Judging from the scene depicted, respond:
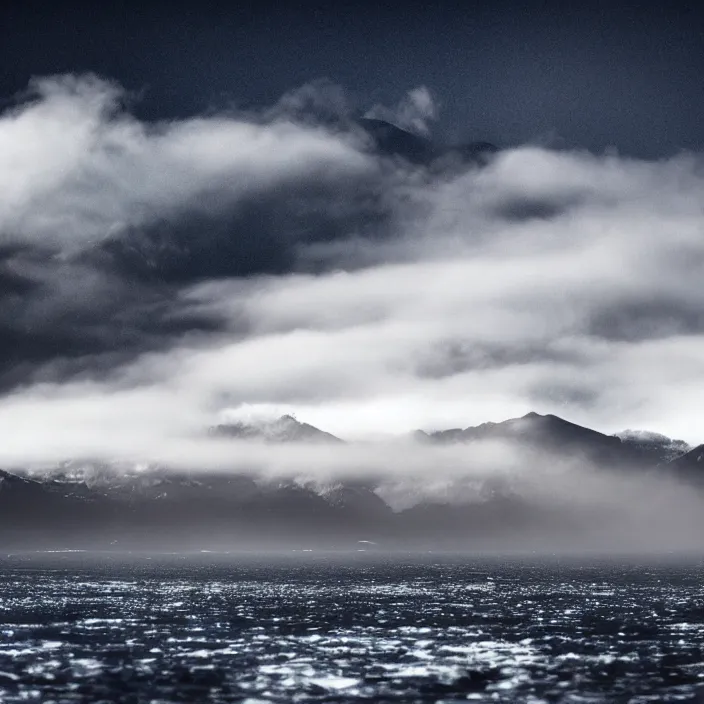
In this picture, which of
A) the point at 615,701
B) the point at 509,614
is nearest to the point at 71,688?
the point at 615,701

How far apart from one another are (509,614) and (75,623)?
194ft

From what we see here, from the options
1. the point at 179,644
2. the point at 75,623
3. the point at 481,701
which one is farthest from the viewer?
the point at 75,623

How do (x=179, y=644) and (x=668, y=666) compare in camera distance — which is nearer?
(x=668, y=666)

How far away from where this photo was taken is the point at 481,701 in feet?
217

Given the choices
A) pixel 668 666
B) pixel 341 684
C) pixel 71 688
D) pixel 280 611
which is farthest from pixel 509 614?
pixel 71 688

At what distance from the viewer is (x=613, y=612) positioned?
138 meters

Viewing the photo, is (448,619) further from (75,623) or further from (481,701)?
(481,701)

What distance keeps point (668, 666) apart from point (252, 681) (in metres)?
36.4

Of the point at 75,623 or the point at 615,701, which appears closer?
the point at 615,701

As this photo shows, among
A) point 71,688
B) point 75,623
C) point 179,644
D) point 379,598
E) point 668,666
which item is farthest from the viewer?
point 379,598

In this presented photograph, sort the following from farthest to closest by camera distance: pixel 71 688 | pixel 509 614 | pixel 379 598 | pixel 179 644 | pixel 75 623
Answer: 1. pixel 379 598
2. pixel 509 614
3. pixel 75 623
4. pixel 179 644
5. pixel 71 688

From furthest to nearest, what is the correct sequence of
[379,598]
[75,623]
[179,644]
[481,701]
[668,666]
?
[379,598] → [75,623] → [179,644] → [668,666] → [481,701]

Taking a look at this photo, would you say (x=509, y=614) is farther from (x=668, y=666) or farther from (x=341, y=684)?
(x=341, y=684)

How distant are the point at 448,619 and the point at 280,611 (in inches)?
1109
